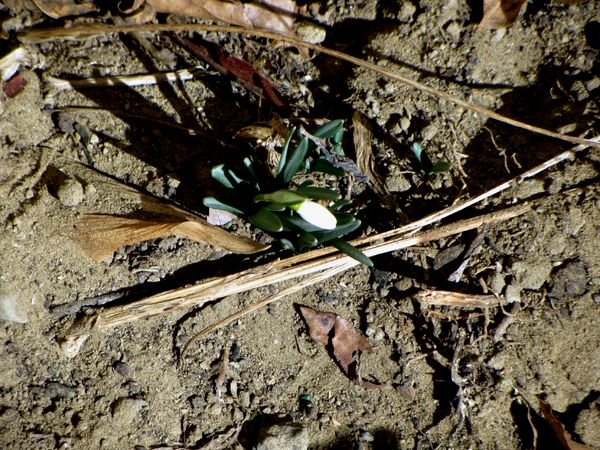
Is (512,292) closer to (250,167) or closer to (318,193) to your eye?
(318,193)

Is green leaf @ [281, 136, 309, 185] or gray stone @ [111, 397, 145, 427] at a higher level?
green leaf @ [281, 136, 309, 185]

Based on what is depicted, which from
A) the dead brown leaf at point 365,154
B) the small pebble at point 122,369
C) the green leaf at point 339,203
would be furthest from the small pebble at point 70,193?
the dead brown leaf at point 365,154

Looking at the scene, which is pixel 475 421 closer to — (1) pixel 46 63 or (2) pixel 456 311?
(2) pixel 456 311

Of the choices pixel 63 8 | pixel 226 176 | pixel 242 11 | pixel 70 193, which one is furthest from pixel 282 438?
pixel 63 8

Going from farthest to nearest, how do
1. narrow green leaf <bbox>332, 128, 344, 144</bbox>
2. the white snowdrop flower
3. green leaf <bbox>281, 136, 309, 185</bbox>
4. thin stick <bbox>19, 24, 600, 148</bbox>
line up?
narrow green leaf <bbox>332, 128, 344, 144</bbox> < thin stick <bbox>19, 24, 600, 148</bbox> < green leaf <bbox>281, 136, 309, 185</bbox> < the white snowdrop flower

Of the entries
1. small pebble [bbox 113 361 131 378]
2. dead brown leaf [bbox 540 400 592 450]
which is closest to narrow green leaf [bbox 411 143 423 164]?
dead brown leaf [bbox 540 400 592 450]

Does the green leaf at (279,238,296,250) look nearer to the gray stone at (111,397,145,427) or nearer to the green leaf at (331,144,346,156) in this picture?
the green leaf at (331,144,346,156)
